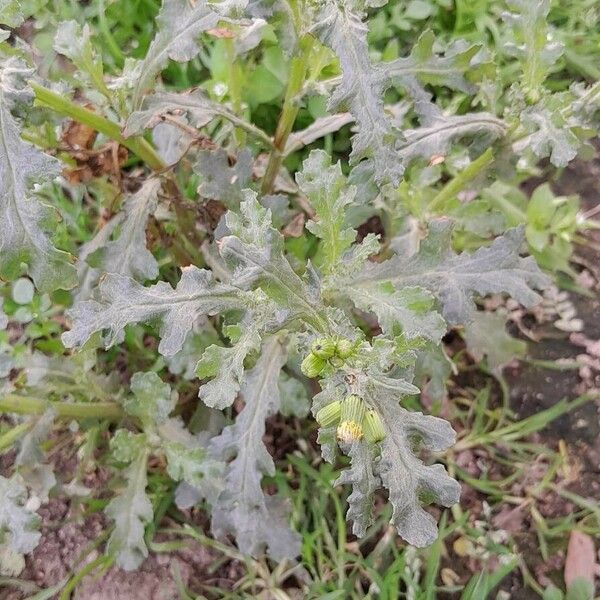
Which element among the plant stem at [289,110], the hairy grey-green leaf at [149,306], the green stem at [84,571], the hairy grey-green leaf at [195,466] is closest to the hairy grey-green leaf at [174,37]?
the plant stem at [289,110]

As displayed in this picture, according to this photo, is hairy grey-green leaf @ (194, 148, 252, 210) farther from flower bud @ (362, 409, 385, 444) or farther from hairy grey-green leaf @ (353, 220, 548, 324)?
flower bud @ (362, 409, 385, 444)

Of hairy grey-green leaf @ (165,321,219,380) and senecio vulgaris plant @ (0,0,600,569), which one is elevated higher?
senecio vulgaris plant @ (0,0,600,569)

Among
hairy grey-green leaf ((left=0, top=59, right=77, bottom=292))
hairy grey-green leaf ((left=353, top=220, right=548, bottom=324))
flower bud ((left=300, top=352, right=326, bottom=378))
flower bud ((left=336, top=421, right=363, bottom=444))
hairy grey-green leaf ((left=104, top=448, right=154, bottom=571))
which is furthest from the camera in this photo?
hairy grey-green leaf ((left=104, top=448, right=154, bottom=571))

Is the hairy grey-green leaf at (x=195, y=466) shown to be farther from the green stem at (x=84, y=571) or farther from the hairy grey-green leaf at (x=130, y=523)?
the green stem at (x=84, y=571)

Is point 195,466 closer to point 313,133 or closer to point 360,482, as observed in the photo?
point 360,482

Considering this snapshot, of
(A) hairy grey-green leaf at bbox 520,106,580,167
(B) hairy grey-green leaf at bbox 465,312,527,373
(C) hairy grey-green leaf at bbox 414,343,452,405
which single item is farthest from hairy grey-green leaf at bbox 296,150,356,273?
(B) hairy grey-green leaf at bbox 465,312,527,373

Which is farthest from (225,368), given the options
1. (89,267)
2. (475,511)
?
(475,511)

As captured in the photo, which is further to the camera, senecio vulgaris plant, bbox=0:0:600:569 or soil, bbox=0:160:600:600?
soil, bbox=0:160:600:600
